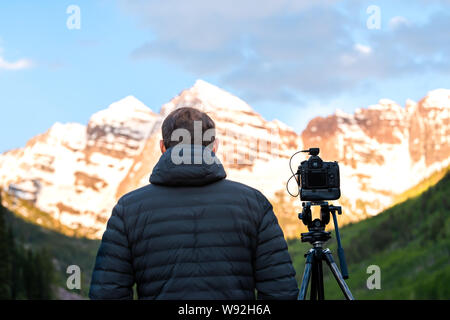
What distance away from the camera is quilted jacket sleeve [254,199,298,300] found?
4.44 metres

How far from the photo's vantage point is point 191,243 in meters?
4.36

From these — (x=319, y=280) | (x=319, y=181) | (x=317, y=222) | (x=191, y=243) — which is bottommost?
(x=191, y=243)

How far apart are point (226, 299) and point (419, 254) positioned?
13151 centimetres

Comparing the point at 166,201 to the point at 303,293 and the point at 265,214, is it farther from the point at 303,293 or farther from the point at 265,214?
the point at 303,293

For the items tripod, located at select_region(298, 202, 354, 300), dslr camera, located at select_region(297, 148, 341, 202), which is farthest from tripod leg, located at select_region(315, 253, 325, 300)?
dslr camera, located at select_region(297, 148, 341, 202)

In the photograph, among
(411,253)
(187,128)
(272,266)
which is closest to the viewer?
(272,266)

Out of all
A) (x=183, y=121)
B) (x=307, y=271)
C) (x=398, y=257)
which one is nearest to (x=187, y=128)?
(x=183, y=121)

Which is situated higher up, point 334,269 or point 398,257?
point 398,257

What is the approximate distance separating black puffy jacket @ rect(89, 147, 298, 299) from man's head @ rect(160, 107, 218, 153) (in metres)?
0.18

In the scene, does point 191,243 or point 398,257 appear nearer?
point 191,243

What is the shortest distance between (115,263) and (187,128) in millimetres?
1073

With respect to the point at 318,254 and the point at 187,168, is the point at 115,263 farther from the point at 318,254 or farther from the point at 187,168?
the point at 318,254

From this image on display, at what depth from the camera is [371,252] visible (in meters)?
164
